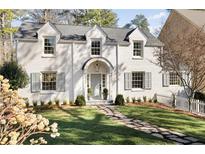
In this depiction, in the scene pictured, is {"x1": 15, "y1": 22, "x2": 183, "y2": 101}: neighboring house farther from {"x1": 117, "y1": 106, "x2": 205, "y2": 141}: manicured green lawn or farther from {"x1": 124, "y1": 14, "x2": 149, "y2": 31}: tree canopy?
{"x1": 117, "y1": 106, "x2": 205, "y2": 141}: manicured green lawn

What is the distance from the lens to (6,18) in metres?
6.53

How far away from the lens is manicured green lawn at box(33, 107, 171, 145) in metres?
6.30

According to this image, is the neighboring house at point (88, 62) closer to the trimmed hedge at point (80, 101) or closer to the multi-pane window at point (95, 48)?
the multi-pane window at point (95, 48)

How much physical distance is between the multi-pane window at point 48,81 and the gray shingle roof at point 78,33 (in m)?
0.86

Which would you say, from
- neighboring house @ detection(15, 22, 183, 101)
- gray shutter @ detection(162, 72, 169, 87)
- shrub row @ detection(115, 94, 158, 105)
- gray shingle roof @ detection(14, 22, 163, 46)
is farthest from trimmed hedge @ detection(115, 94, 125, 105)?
gray shingle roof @ detection(14, 22, 163, 46)

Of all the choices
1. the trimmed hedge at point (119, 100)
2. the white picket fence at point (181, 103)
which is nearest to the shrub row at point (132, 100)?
the trimmed hedge at point (119, 100)

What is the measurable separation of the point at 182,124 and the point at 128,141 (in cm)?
130

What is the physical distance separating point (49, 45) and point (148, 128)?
271 centimetres

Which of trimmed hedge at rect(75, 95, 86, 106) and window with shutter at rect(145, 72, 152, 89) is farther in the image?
window with shutter at rect(145, 72, 152, 89)

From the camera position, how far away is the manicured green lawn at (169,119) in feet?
22.1

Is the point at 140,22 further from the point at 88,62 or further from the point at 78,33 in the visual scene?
the point at 88,62

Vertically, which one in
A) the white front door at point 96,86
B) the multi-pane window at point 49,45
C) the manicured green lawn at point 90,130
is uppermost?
the multi-pane window at point 49,45

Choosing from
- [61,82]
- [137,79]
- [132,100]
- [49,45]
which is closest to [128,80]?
[137,79]

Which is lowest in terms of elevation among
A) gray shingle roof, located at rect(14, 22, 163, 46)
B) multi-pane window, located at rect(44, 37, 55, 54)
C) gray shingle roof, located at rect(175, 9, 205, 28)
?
multi-pane window, located at rect(44, 37, 55, 54)
